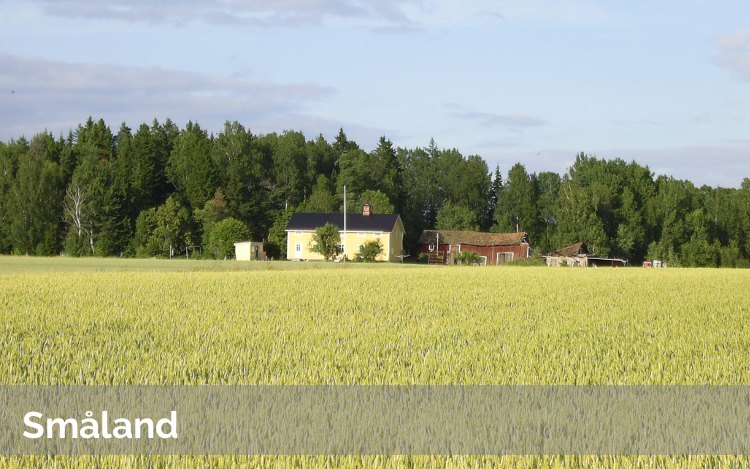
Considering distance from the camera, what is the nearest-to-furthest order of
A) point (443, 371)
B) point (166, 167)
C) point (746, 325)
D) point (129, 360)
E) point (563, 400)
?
1. point (563, 400)
2. point (443, 371)
3. point (129, 360)
4. point (746, 325)
5. point (166, 167)

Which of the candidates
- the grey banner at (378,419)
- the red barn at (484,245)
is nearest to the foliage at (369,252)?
the red barn at (484,245)

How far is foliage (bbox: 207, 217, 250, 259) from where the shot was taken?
84.2m

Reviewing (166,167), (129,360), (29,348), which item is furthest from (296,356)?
(166,167)

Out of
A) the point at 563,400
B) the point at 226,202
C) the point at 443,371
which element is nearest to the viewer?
the point at 563,400

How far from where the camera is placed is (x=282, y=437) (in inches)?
275

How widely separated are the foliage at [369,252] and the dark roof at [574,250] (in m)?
20.2

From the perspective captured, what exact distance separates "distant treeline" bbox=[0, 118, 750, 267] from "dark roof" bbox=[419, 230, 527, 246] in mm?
5019

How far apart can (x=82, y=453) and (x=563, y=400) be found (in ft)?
15.1

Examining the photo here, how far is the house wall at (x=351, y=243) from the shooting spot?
8662 centimetres

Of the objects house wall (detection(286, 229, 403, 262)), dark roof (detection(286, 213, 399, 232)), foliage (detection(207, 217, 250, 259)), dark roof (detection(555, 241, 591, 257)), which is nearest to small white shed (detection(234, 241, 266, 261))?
foliage (detection(207, 217, 250, 259))

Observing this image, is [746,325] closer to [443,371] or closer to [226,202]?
[443,371]

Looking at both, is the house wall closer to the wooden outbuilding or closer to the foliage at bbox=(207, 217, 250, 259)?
the foliage at bbox=(207, 217, 250, 259)

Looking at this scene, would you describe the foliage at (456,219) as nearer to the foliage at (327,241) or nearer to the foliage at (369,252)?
the foliage at (369,252)

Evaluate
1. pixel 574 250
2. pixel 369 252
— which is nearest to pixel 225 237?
pixel 369 252
